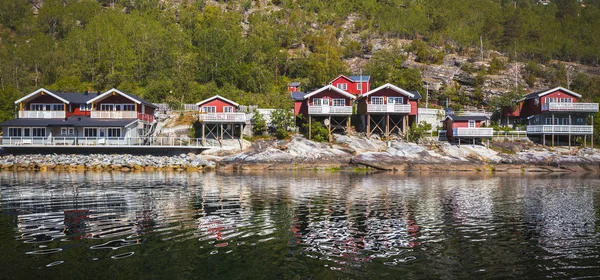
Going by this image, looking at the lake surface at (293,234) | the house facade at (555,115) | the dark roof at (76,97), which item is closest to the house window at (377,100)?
the house facade at (555,115)

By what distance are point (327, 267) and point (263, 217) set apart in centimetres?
784

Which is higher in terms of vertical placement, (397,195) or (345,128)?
(345,128)

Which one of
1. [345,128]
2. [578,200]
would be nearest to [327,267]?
[578,200]

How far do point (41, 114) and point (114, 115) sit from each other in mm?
8242

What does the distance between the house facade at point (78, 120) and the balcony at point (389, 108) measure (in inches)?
1046

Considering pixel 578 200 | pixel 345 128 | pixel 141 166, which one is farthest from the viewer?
pixel 345 128

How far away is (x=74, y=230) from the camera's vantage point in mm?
16375

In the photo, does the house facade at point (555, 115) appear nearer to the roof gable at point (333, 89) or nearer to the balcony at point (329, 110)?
the roof gable at point (333, 89)

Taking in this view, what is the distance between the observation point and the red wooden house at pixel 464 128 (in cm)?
5225

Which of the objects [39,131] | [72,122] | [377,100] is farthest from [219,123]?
[39,131]

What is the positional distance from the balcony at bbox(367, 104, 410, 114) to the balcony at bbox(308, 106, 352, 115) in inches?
102

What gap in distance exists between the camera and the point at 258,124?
2126 inches

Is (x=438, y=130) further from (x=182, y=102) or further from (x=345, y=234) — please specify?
(x=345, y=234)

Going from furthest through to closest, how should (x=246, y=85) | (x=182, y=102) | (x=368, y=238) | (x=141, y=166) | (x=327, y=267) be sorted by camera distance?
1. (x=246, y=85)
2. (x=182, y=102)
3. (x=141, y=166)
4. (x=368, y=238)
5. (x=327, y=267)
